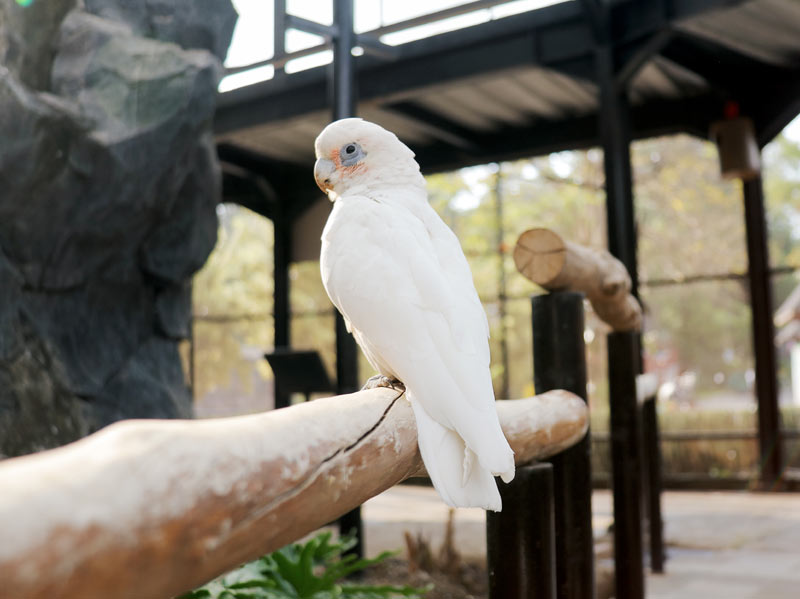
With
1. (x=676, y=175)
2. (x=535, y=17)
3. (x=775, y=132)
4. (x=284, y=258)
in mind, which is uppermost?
(x=676, y=175)

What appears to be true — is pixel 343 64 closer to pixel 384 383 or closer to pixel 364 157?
pixel 364 157

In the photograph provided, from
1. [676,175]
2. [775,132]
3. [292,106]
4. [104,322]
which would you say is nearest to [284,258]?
[292,106]

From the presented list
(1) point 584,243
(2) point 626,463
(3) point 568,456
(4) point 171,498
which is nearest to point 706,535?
(2) point 626,463

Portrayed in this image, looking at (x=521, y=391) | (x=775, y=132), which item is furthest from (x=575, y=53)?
(x=521, y=391)

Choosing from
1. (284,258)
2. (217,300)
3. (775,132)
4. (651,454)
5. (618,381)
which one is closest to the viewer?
(618,381)

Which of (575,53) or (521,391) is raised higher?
(575,53)

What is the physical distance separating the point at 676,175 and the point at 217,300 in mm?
9120

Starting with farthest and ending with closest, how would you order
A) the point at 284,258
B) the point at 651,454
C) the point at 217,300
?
the point at 217,300
the point at 284,258
the point at 651,454

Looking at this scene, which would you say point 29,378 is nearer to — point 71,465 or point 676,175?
point 71,465

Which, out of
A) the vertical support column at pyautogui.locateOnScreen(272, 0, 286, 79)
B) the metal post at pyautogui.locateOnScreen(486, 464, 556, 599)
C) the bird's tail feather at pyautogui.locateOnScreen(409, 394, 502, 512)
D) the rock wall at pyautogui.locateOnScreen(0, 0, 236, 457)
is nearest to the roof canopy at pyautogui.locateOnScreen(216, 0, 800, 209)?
the vertical support column at pyautogui.locateOnScreen(272, 0, 286, 79)

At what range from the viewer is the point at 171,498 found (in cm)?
65

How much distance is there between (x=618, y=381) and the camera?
2922 mm

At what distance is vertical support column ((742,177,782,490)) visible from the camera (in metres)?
6.21

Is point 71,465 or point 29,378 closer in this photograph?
point 71,465
